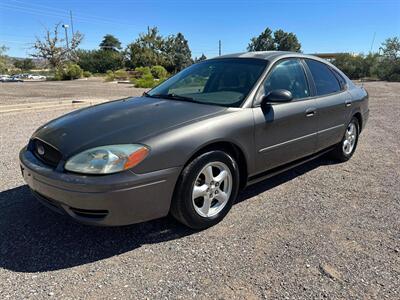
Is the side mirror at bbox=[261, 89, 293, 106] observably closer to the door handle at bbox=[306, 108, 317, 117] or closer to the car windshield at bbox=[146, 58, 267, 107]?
the car windshield at bbox=[146, 58, 267, 107]

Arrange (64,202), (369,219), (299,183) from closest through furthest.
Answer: (64,202), (369,219), (299,183)

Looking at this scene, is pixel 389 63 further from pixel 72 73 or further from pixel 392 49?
pixel 72 73

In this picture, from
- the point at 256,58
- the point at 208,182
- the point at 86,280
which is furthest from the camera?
the point at 256,58

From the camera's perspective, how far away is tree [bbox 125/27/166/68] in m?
44.0

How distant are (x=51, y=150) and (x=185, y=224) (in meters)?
1.28

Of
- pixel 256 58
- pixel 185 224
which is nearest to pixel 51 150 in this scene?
pixel 185 224

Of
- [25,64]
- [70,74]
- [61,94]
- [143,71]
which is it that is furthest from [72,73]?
[25,64]

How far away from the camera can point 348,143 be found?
16.4 ft

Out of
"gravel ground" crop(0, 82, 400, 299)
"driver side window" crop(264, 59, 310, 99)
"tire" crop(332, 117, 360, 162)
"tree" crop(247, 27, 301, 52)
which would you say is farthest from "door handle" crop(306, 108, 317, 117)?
"tree" crop(247, 27, 301, 52)

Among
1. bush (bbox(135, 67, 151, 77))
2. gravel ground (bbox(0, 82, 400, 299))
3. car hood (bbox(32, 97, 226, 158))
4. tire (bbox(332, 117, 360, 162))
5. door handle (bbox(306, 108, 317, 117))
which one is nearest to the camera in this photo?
gravel ground (bbox(0, 82, 400, 299))

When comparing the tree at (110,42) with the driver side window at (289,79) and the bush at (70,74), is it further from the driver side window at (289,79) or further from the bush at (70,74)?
the driver side window at (289,79)

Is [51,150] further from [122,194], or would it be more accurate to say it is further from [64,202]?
[122,194]

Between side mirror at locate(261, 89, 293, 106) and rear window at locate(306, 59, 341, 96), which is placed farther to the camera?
rear window at locate(306, 59, 341, 96)

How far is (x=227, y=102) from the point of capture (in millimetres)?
3275
